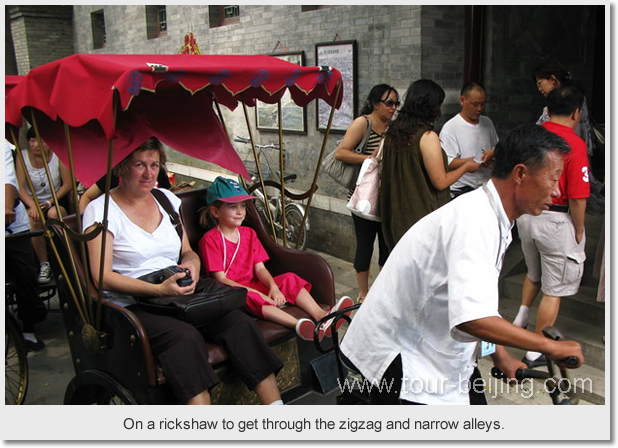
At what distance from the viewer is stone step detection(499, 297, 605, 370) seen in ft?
14.3

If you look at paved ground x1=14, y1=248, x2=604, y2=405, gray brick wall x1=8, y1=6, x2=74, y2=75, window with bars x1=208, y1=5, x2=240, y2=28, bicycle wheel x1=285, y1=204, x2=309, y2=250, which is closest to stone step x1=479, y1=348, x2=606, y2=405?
paved ground x1=14, y1=248, x2=604, y2=405

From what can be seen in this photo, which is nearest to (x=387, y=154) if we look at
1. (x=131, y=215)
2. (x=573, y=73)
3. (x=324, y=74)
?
(x=324, y=74)

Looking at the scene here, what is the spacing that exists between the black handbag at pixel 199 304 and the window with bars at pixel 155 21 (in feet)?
29.6

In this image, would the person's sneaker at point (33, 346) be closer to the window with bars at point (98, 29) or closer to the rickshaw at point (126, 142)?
the rickshaw at point (126, 142)

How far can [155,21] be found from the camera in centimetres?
1140

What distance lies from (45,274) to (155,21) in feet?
25.0

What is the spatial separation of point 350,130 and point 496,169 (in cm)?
285

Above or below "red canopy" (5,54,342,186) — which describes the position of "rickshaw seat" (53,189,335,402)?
below

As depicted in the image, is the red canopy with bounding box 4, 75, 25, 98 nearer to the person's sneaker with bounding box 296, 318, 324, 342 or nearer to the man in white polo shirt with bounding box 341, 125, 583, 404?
the person's sneaker with bounding box 296, 318, 324, 342

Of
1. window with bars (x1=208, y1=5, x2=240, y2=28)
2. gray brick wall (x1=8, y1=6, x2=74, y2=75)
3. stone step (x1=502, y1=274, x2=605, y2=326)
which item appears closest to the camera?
stone step (x1=502, y1=274, x2=605, y2=326)

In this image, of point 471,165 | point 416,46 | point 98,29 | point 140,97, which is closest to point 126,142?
point 140,97

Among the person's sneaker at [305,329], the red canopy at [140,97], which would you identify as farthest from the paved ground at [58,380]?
the red canopy at [140,97]

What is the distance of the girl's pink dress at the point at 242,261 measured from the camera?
384 cm

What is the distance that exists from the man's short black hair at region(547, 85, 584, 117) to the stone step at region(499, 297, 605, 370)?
1.69m
